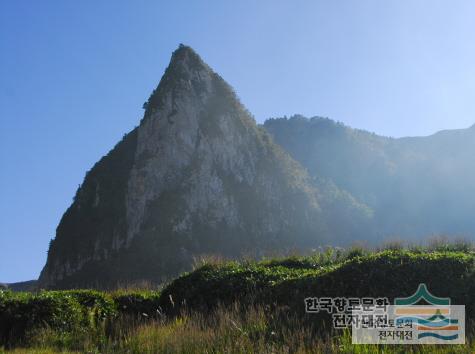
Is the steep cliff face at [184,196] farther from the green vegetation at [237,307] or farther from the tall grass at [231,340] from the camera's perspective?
the tall grass at [231,340]

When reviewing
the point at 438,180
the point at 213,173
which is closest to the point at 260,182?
the point at 213,173

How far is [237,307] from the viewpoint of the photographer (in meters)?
12.0

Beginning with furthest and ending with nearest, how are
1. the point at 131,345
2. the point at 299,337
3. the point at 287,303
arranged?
the point at 287,303
the point at 131,345
the point at 299,337

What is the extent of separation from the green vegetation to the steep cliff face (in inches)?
2544

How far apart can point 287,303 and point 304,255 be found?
22.5ft

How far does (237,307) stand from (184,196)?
7828 centimetres

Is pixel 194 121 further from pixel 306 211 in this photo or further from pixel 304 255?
pixel 304 255

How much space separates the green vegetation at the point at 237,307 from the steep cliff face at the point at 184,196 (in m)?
64.6

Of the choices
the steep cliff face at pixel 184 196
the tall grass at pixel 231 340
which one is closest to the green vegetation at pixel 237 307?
the tall grass at pixel 231 340

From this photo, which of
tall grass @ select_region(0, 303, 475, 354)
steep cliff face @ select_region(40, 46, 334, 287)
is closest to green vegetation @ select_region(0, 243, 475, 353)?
tall grass @ select_region(0, 303, 475, 354)

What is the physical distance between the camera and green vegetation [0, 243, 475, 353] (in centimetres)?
903

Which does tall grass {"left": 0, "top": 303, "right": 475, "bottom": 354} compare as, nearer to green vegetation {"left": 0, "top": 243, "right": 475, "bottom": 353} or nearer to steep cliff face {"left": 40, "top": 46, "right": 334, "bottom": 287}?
green vegetation {"left": 0, "top": 243, "right": 475, "bottom": 353}

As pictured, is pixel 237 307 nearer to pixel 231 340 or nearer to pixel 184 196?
pixel 231 340

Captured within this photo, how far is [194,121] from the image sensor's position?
98.2 metres
